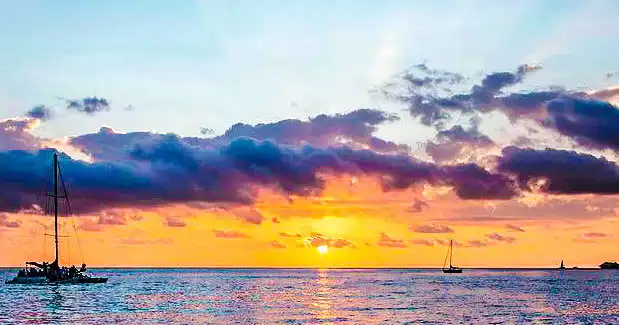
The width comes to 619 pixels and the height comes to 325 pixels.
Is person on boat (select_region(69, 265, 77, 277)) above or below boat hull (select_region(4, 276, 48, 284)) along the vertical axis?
above

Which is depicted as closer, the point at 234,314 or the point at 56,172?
the point at 234,314

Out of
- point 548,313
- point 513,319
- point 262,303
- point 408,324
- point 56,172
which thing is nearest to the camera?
point 408,324

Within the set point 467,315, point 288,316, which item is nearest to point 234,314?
point 288,316

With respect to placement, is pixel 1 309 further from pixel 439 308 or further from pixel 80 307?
pixel 439 308

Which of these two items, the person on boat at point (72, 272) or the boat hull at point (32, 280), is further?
the person on boat at point (72, 272)

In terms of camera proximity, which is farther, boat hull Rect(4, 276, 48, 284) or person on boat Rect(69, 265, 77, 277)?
person on boat Rect(69, 265, 77, 277)

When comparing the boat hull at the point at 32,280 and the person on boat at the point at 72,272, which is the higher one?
the person on boat at the point at 72,272

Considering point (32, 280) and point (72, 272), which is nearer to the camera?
point (32, 280)

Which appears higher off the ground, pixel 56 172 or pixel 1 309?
pixel 56 172

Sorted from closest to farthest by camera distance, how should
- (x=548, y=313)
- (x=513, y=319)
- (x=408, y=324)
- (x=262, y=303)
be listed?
(x=408, y=324)
(x=513, y=319)
(x=548, y=313)
(x=262, y=303)

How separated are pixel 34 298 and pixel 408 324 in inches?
3242

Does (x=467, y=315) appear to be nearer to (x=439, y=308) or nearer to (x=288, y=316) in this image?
(x=439, y=308)

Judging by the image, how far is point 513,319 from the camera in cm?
10106

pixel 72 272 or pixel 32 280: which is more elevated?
pixel 72 272
